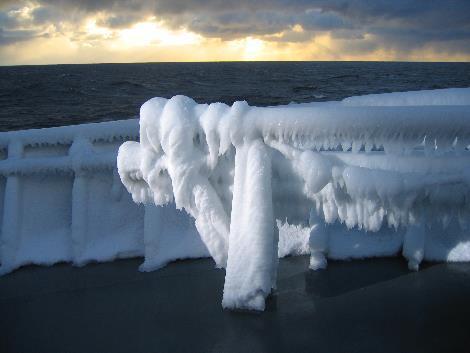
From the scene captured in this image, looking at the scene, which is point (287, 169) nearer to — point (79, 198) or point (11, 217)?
point (79, 198)

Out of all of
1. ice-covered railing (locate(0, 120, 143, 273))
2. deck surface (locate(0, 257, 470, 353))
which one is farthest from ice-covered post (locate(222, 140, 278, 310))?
ice-covered railing (locate(0, 120, 143, 273))

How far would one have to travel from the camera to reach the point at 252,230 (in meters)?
3.35

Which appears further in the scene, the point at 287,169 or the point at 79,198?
the point at 79,198

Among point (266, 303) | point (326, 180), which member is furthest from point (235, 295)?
point (326, 180)

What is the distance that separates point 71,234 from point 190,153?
2.55 m

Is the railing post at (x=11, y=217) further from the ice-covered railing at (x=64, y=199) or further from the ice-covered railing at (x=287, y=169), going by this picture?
the ice-covered railing at (x=287, y=169)

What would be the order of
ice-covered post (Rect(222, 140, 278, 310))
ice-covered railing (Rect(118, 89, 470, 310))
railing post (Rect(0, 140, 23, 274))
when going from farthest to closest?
railing post (Rect(0, 140, 23, 274)) < ice-covered post (Rect(222, 140, 278, 310)) < ice-covered railing (Rect(118, 89, 470, 310))

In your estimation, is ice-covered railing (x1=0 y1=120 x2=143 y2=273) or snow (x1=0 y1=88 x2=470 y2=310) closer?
snow (x1=0 y1=88 x2=470 y2=310)

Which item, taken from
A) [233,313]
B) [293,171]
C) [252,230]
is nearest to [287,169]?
[293,171]

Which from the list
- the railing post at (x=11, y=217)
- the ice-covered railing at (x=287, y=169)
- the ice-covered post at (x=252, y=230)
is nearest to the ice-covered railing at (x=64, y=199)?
the railing post at (x=11, y=217)

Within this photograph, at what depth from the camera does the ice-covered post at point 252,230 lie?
3338 mm

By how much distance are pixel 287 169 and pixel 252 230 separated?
572 millimetres

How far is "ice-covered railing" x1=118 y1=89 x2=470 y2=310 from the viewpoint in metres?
3.17

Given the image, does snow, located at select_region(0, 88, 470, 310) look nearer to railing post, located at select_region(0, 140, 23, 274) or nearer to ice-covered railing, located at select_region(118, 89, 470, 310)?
ice-covered railing, located at select_region(118, 89, 470, 310)
